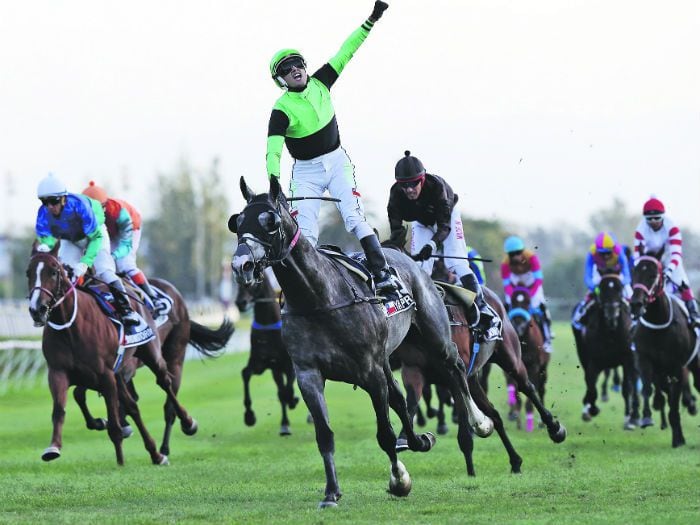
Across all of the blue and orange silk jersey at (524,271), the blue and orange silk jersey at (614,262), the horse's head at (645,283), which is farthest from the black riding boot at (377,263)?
the blue and orange silk jersey at (524,271)

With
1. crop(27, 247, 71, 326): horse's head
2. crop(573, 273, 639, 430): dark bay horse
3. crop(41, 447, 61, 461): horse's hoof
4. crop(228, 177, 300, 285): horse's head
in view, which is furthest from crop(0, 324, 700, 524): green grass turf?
crop(228, 177, 300, 285): horse's head

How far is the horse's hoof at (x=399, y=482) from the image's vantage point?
31.2 feet

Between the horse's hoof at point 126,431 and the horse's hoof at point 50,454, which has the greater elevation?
the horse's hoof at point 50,454

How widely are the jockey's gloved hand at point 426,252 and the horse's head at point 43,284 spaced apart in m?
3.24

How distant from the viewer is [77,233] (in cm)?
1300

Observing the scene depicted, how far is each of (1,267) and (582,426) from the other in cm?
10677

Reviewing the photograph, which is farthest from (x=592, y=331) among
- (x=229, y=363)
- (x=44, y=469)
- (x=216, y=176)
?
Answer: (x=216, y=176)

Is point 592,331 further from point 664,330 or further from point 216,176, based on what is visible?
point 216,176

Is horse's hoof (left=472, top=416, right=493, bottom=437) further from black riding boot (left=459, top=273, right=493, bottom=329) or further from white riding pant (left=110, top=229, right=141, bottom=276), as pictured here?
white riding pant (left=110, top=229, right=141, bottom=276)

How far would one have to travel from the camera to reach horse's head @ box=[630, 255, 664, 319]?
14.6m

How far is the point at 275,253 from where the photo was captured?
28.3 feet

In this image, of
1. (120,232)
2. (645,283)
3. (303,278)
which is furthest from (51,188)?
(645,283)

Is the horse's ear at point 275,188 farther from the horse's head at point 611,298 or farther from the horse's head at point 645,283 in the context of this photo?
the horse's head at point 611,298

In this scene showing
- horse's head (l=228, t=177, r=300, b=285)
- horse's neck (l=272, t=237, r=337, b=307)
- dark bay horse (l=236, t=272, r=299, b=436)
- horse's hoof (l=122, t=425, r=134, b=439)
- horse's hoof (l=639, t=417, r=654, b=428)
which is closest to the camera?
horse's head (l=228, t=177, r=300, b=285)
